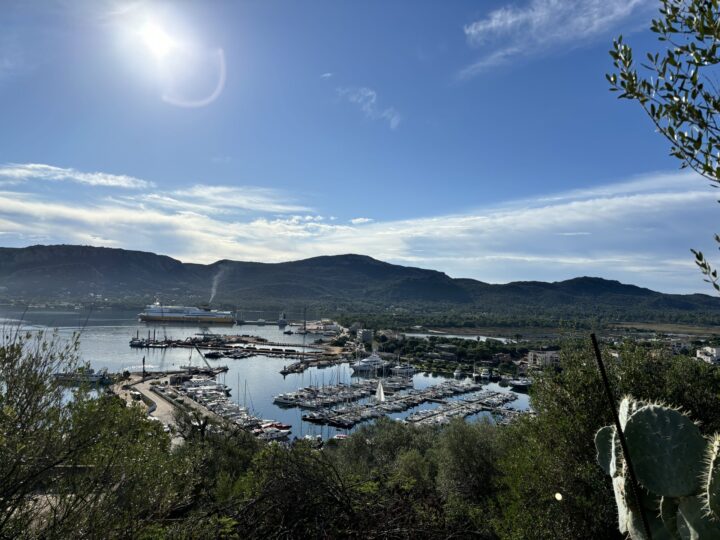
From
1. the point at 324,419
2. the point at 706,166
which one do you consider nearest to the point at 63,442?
the point at 706,166

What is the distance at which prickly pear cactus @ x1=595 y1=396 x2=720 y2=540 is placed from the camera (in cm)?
181

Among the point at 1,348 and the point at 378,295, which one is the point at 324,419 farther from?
the point at 378,295

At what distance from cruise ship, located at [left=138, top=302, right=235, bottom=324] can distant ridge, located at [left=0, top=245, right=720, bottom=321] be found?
29657 mm

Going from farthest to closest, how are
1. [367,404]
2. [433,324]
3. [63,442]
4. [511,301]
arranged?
[511,301]
[433,324]
[367,404]
[63,442]

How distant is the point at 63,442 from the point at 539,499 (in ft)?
→ 18.8

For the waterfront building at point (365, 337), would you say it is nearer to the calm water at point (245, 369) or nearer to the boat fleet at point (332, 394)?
the calm water at point (245, 369)

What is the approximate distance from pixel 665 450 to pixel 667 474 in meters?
0.10

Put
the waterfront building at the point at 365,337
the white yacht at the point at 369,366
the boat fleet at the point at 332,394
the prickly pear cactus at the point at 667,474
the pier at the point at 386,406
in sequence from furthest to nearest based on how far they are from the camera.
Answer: the waterfront building at the point at 365,337 < the white yacht at the point at 369,366 < the boat fleet at the point at 332,394 < the pier at the point at 386,406 < the prickly pear cactus at the point at 667,474

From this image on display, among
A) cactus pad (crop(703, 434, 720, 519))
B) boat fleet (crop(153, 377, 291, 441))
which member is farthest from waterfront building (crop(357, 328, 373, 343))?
cactus pad (crop(703, 434, 720, 519))

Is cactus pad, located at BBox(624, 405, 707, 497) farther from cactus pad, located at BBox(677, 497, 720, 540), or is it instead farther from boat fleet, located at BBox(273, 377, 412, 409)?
boat fleet, located at BBox(273, 377, 412, 409)

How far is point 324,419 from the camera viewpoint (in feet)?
101

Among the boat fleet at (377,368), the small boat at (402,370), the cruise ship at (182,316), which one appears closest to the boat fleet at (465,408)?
the small boat at (402,370)

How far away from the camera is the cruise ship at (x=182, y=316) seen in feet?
294

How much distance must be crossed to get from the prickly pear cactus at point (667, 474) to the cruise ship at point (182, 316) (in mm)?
96669
